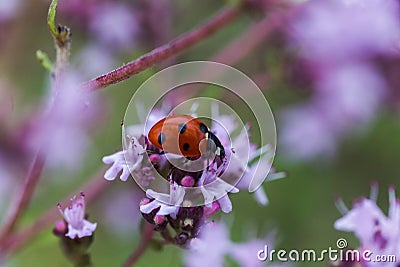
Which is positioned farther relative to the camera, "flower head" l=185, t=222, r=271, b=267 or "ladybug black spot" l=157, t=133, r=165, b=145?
"flower head" l=185, t=222, r=271, b=267

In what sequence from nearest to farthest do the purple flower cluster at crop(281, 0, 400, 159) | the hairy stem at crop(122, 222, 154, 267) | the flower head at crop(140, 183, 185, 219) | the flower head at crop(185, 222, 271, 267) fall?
the flower head at crop(140, 183, 185, 219)
the hairy stem at crop(122, 222, 154, 267)
the flower head at crop(185, 222, 271, 267)
the purple flower cluster at crop(281, 0, 400, 159)

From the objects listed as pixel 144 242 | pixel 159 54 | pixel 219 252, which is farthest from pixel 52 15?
pixel 219 252

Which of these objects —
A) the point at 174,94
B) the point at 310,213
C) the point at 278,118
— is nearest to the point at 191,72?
the point at 174,94

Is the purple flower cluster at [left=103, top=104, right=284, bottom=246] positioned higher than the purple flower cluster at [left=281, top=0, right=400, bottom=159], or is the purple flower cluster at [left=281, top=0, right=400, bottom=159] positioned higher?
the purple flower cluster at [left=103, top=104, right=284, bottom=246]

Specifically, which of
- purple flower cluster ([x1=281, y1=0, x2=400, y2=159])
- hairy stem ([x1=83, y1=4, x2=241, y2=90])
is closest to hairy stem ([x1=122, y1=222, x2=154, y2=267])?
hairy stem ([x1=83, y1=4, x2=241, y2=90])

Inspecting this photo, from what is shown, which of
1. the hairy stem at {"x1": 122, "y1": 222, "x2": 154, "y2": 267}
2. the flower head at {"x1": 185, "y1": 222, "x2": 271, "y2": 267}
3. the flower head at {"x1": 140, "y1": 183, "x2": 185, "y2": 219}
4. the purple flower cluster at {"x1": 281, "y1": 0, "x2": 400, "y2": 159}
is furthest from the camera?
the purple flower cluster at {"x1": 281, "y1": 0, "x2": 400, "y2": 159}

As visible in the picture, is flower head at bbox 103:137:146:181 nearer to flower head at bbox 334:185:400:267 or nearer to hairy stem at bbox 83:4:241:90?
hairy stem at bbox 83:4:241:90

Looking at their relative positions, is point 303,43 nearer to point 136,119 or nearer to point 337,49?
point 337,49

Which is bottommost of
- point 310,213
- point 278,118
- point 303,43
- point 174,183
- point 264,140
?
point 310,213
